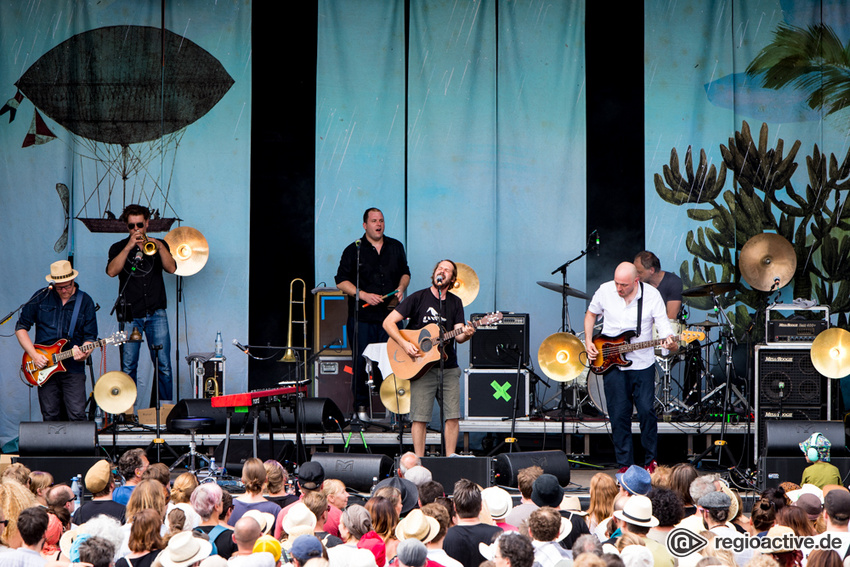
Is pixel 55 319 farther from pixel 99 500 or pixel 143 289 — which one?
pixel 99 500

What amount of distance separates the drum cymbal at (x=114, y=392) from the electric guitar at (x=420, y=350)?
2568 millimetres

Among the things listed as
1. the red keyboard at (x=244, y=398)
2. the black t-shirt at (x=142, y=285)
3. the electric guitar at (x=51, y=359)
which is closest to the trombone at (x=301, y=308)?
the black t-shirt at (x=142, y=285)

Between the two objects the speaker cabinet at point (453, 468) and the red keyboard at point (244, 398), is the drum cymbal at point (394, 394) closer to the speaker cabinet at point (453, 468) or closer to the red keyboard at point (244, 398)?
the red keyboard at point (244, 398)

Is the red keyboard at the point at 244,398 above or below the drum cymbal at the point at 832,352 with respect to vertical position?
below

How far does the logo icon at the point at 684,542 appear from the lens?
4258 millimetres

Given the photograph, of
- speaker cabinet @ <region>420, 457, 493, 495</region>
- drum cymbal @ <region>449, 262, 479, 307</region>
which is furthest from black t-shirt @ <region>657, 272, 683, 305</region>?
speaker cabinet @ <region>420, 457, 493, 495</region>

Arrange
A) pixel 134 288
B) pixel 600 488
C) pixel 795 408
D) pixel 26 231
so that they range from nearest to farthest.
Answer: pixel 600 488 < pixel 795 408 < pixel 134 288 < pixel 26 231

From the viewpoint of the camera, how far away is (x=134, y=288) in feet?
32.8

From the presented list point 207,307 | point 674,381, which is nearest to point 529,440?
point 674,381

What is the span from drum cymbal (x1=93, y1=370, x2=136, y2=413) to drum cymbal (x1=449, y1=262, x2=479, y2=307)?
3.57 m

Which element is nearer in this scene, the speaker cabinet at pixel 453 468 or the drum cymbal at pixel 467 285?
the speaker cabinet at pixel 453 468

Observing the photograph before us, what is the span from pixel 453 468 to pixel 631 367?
1854 mm

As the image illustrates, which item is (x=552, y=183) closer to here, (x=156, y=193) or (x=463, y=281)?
(x=463, y=281)

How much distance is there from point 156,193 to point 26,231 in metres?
1.53
